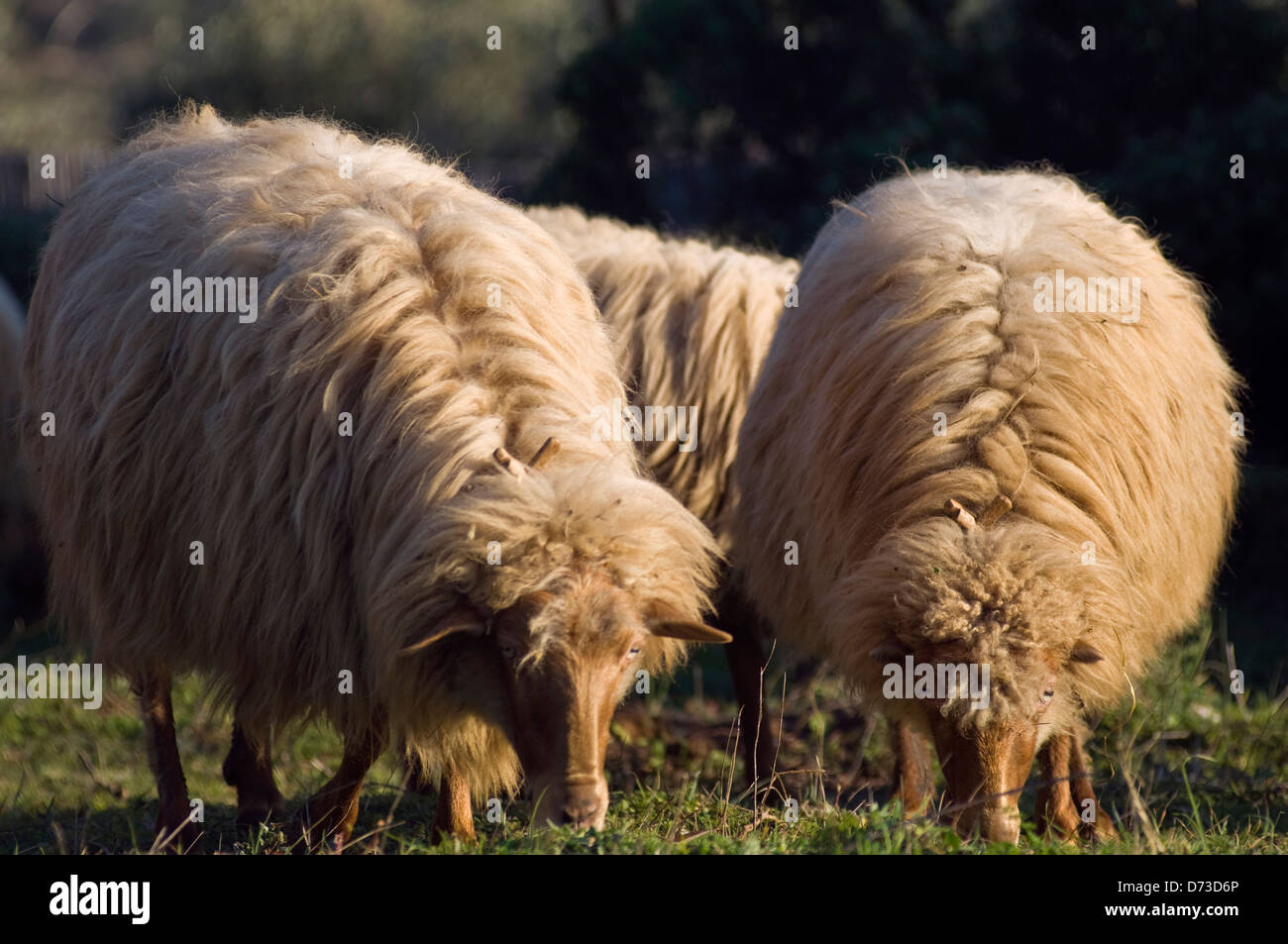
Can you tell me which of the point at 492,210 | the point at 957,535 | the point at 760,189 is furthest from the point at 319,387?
the point at 760,189

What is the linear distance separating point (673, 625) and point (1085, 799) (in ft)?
7.35

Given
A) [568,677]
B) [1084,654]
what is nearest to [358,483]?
[568,677]

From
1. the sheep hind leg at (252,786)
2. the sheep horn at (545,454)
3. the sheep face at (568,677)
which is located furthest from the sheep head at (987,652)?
the sheep hind leg at (252,786)

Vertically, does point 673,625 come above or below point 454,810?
above

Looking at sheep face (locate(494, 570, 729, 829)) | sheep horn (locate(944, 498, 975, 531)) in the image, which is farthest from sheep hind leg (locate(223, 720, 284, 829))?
sheep horn (locate(944, 498, 975, 531))

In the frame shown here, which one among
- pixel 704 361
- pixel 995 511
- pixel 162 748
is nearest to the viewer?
pixel 995 511

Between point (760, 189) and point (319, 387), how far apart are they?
324 inches

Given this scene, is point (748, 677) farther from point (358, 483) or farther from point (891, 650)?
point (358, 483)

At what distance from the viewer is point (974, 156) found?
1105cm

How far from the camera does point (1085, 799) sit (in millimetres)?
5465

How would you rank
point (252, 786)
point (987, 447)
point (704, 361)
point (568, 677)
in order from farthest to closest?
point (704, 361)
point (252, 786)
point (987, 447)
point (568, 677)

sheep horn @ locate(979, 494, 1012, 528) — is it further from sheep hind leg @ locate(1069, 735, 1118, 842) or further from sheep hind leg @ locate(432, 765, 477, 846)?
sheep hind leg @ locate(432, 765, 477, 846)
